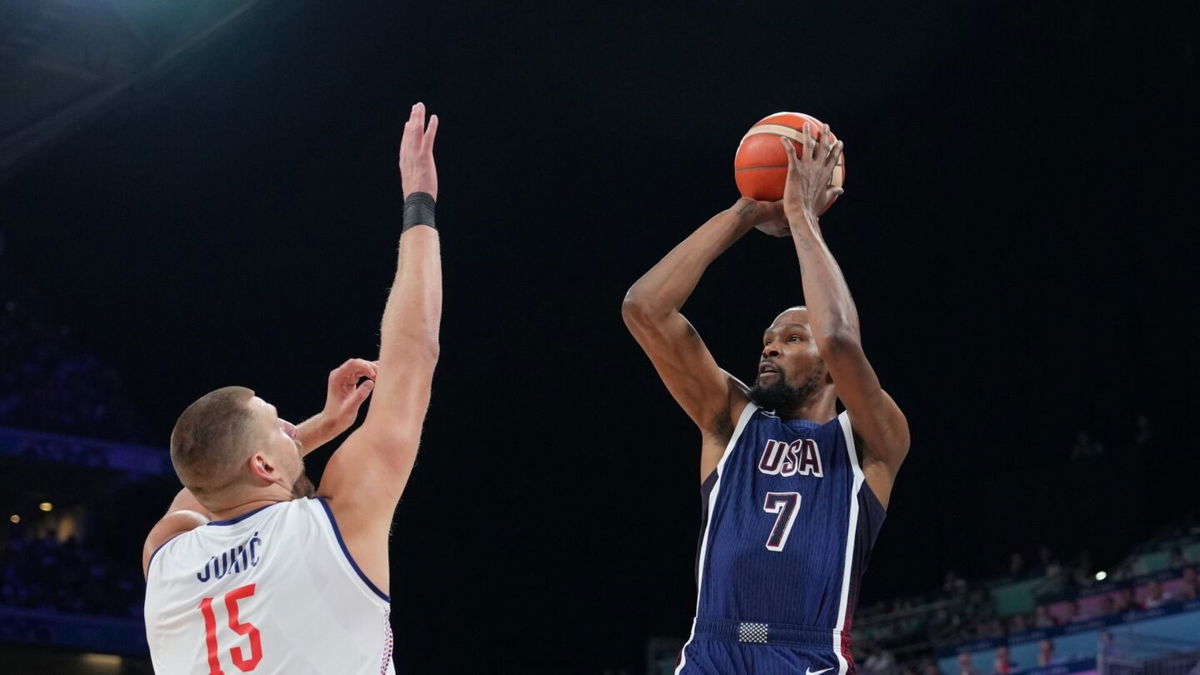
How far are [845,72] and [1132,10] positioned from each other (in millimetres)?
3836

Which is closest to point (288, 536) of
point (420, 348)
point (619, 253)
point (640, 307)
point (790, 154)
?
point (420, 348)

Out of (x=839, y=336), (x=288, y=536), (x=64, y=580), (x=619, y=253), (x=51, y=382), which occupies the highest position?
(x=619, y=253)

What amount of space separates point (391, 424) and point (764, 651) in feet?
5.65

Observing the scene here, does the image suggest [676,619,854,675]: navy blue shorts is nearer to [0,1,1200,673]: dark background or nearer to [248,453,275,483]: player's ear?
[248,453,275,483]: player's ear

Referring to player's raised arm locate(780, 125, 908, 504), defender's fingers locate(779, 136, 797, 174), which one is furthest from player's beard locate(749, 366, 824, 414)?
defender's fingers locate(779, 136, 797, 174)

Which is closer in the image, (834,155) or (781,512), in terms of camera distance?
(781,512)

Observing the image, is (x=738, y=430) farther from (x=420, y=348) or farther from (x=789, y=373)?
Answer: (x=420, y=348)

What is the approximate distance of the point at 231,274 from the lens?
2136 centimetres

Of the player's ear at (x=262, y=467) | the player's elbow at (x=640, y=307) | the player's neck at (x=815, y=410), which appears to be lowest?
the player's ear at (x=262, y=467)

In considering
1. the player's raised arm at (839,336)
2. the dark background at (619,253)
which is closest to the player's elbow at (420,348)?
the player's raised arm at (839,336)

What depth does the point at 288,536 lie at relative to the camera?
298cm

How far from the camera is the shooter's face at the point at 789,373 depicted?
4820mm

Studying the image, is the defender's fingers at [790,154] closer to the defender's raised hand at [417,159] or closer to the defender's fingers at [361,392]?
the defender's fingers at [361,392]

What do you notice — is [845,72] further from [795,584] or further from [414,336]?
[414,336]
